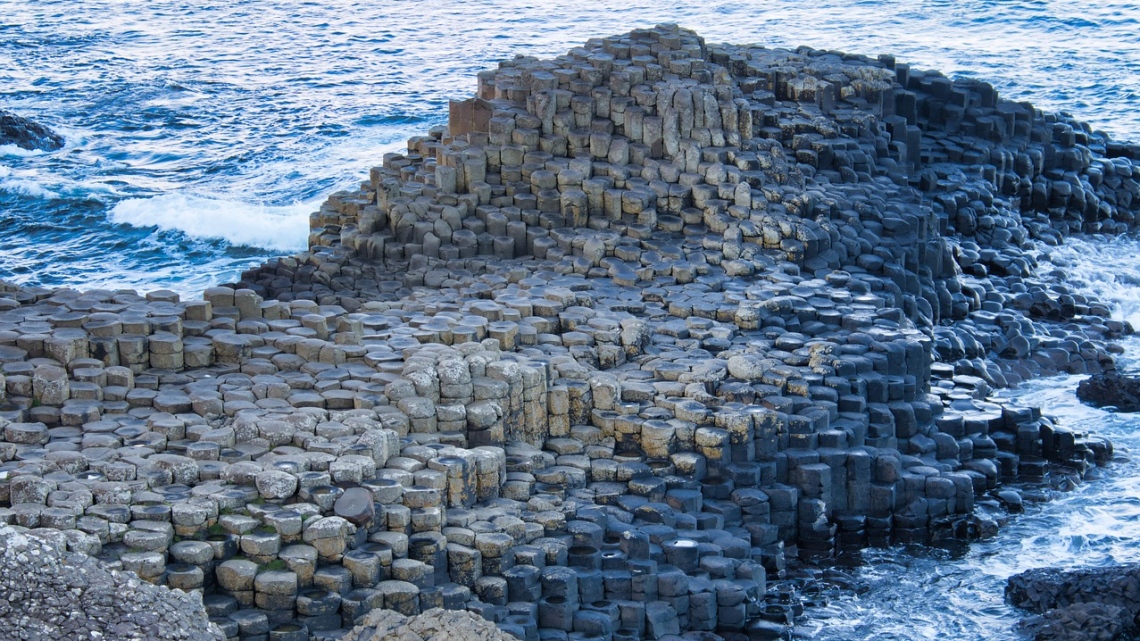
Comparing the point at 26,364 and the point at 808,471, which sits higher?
the point at 26,364

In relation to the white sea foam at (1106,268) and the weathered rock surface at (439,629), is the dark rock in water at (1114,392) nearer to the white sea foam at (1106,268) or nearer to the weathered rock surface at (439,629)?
the white sea foam at (1106,268)

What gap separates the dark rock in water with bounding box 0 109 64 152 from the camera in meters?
38.9

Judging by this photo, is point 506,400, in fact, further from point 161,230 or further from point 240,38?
point 240,38

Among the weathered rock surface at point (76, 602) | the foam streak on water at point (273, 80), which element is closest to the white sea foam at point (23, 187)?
the foam streak on water at point (273, 80)

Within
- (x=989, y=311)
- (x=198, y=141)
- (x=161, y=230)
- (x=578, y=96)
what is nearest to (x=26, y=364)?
(x=578, y=96)

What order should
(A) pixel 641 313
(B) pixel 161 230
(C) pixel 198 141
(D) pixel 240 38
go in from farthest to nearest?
(D) pixel 240 38 < (C) pixel 198 141 < (B) pixel 161 230 < (A) pixel 641 313

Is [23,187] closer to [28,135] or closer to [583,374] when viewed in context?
[28,135]

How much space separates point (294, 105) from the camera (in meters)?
41.8

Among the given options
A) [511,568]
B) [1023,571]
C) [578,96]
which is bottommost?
[1023,571]

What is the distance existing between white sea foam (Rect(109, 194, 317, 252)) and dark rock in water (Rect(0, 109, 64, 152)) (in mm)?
6070

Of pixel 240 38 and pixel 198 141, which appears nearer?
pixel 198 141

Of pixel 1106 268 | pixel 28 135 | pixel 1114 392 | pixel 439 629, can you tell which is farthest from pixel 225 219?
pixel 439 629

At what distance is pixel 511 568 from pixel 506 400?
7.50 feet

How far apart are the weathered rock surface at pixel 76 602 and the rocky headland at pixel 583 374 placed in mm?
749
